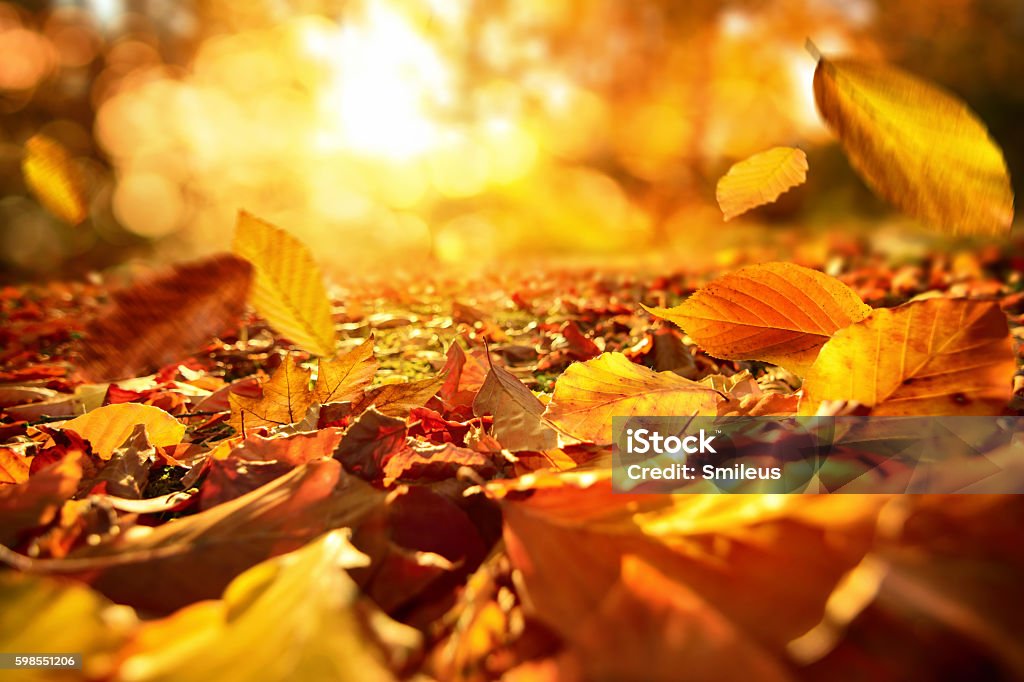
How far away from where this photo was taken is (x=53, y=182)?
472 mm

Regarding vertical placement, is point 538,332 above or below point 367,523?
below

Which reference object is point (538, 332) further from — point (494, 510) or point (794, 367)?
point (494, 510)

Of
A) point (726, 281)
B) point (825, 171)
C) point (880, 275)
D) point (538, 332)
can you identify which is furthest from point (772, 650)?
point (825, 171)

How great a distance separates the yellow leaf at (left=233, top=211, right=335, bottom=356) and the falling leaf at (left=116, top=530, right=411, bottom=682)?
13cm

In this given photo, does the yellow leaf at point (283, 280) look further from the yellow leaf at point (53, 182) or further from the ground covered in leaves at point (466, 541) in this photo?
the yellow leaf at point (53, 182)

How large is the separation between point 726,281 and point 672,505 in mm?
273

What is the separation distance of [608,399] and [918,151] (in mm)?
293

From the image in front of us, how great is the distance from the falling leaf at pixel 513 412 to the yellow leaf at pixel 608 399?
Result: 20mm

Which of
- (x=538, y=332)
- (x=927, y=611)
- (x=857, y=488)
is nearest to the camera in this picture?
(x=927, y=611)

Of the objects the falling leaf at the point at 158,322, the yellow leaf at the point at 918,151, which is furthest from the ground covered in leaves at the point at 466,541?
the yellow leaf at the point at 918,151

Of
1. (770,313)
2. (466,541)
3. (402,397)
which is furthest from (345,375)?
(770,313)

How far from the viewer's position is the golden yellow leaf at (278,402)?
0.64m

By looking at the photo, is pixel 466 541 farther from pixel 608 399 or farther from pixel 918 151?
pixel 918 151

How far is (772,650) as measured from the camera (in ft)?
0.87
